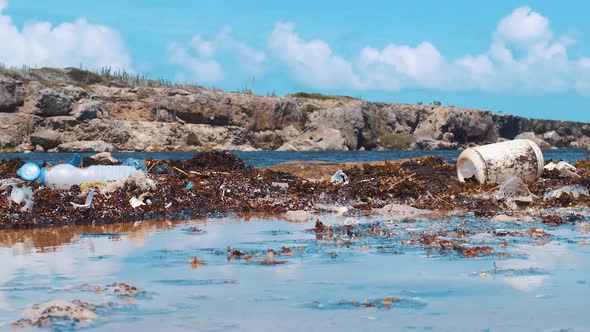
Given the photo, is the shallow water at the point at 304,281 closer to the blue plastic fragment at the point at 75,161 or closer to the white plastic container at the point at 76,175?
the white plastic container at the point at 76,175

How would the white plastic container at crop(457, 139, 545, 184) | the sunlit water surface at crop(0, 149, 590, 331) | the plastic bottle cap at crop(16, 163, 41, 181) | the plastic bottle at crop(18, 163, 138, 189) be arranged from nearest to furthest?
the sunlit water surface at crop(0, 149, 590, 331)
the plastic bottle cap at crop(16, 163, 41, 181)
the plastic bottle at crop(18, 163, 138, 189)
the white plastic container at crop(457, 139, 545, 184)

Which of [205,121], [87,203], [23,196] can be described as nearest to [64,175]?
[23,196]

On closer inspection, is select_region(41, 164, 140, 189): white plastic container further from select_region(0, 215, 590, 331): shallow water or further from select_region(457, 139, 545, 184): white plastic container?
select_region(457, 139, 545, 184): white plastic container

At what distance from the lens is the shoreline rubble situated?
34.3 ft

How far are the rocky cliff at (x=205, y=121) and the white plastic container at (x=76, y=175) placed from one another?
A: 65.7m

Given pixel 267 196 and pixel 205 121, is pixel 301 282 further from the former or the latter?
pixel 205 121

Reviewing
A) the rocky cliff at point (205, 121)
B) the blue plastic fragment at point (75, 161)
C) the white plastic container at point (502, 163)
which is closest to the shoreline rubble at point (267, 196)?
the white plastic container at point (502, 163)

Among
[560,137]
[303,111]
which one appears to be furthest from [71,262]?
[560,137]

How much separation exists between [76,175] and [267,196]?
132 inches

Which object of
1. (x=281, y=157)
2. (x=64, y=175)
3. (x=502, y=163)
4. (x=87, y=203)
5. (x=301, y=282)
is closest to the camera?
(x=301, y=282)

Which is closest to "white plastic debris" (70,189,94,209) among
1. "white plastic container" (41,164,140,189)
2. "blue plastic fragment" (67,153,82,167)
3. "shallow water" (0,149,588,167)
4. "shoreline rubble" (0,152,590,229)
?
"shoreline rubble" (0,152,590,229)

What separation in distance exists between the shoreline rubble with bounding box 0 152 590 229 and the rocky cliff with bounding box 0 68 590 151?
65.0 m

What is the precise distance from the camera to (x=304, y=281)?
5.54 metres

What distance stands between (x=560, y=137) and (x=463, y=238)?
414ft
